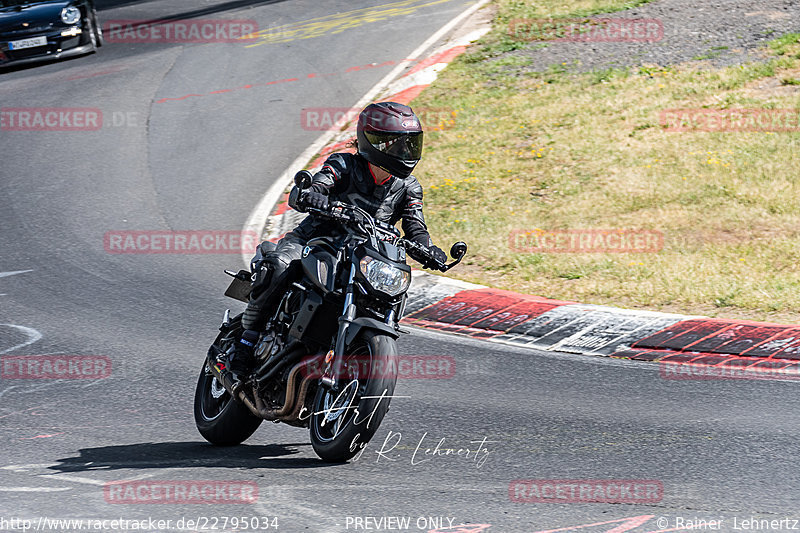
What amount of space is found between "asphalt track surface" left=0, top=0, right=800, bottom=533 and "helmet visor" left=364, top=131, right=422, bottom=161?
6.03 ft

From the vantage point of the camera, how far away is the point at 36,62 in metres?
19.8

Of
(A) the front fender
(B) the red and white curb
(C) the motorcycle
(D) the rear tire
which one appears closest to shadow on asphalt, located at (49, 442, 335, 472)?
(C) the motorcycle

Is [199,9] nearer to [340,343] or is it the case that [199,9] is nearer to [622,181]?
[622,181]

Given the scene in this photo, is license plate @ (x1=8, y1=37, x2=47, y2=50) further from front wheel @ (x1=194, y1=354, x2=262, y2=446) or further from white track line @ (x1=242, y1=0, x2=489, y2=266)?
front wheel @ (x1=194, y1=354, x2=262, y2=446)

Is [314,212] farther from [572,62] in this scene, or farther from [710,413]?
[572,62]

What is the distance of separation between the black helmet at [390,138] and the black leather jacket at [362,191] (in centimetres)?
18

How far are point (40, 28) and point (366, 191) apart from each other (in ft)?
49.2

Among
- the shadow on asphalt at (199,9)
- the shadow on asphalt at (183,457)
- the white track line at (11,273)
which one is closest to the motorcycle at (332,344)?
the shadow on asphalt at (183,457)

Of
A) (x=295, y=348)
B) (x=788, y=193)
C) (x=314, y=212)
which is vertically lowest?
(x=788, y=193)

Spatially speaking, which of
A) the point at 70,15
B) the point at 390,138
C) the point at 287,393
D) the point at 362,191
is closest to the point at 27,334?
the point at 287,393

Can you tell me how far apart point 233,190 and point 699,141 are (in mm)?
6472

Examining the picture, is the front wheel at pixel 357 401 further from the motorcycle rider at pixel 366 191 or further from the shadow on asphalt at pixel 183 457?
the motorcycle rider at pixel 366 191

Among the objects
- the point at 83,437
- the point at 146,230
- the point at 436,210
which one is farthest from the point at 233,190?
the point at 83,437

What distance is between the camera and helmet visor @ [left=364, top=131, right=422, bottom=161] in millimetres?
6352
